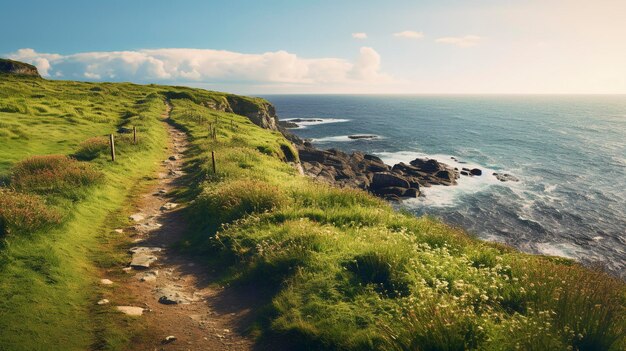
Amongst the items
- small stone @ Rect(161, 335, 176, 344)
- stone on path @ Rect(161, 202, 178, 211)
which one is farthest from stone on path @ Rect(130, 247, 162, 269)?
stone on path @ Rect(161, 202, 178, 211)

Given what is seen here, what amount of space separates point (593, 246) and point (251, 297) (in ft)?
124

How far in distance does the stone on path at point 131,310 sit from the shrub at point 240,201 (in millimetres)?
4939

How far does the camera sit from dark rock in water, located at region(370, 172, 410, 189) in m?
49.5

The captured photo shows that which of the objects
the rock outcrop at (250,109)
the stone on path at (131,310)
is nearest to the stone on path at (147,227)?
the stone on path at (131,310)

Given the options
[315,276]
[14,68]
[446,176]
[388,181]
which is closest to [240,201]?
[315,276]

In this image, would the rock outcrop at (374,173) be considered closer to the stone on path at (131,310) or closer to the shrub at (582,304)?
the shrub at (582,304)

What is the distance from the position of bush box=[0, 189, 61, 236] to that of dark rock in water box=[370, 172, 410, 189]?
42.5m

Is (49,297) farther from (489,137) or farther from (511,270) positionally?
(489,137)

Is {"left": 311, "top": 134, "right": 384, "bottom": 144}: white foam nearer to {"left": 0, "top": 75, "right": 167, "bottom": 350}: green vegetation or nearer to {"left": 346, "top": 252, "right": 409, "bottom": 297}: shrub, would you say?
{"left": 0, "top": 75, "right": 167, "bottom": 350}: green vegetation

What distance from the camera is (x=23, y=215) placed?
9.84 m

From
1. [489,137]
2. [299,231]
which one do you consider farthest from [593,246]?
[489,137]

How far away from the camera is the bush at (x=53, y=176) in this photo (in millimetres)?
13570

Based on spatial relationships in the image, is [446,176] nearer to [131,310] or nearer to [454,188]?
[454,188]

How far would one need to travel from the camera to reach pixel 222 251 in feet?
35.3
